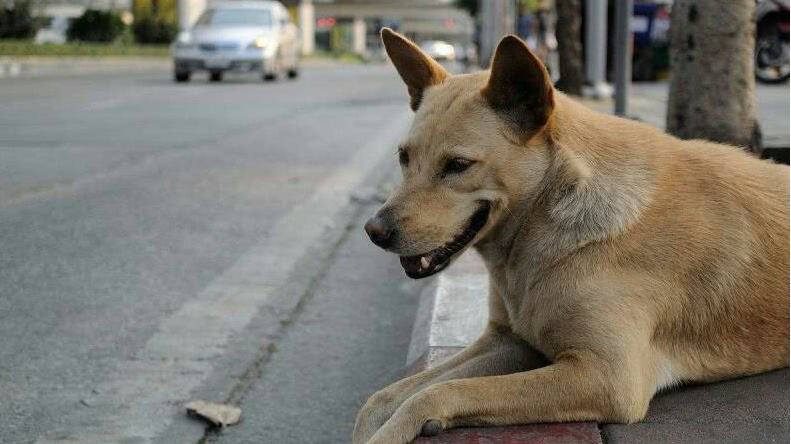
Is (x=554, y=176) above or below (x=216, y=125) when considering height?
above

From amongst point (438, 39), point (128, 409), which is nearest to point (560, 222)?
point (128, 409)

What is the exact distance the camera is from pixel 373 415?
11.1 feet

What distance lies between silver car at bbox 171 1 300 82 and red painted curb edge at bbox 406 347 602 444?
2376cm

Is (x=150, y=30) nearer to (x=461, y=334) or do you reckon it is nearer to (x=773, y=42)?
(x=773, y=42)

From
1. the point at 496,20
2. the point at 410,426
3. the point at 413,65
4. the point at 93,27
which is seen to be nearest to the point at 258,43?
the point at 496,20

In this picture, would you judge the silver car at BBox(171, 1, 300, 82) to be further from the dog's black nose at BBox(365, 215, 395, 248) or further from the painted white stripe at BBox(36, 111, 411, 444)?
the dog's black nose at BBox(365, 215, 395, 248)

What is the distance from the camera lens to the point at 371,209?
8273 mm

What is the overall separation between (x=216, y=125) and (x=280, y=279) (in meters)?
8.38

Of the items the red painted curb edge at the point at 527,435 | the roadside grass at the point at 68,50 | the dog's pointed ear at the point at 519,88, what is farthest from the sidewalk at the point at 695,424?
the roadside grass at the point at 68,50

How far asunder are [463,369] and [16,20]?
36.1m

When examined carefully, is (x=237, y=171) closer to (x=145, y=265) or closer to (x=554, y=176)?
(x=145, y=265)

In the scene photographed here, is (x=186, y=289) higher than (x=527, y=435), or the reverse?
(x=527, y=435)

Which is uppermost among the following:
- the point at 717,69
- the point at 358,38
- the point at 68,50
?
the point at 717,69

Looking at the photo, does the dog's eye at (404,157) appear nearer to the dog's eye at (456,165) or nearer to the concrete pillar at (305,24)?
the dog's eye at (456,165)
